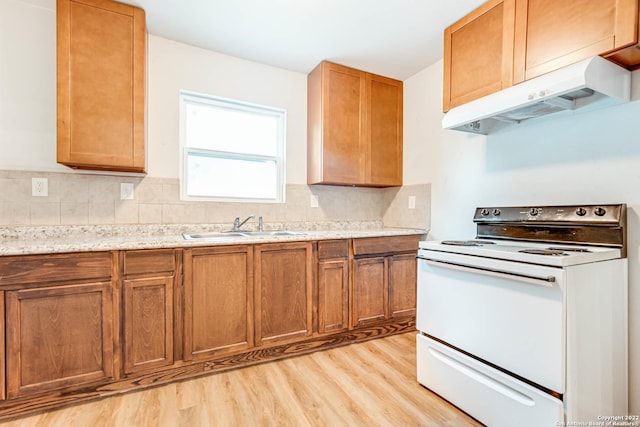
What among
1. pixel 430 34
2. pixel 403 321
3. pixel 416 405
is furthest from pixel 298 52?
pixel 416 405

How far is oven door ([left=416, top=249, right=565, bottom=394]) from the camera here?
1.21 m

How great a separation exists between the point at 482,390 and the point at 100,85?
2.82m

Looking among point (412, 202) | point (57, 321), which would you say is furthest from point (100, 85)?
point (412, 202)

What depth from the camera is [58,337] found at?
5.21ft

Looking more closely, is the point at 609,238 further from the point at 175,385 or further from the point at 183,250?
the point at 175,385

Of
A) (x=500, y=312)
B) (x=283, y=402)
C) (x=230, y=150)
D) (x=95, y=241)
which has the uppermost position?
(x=230, y=150)

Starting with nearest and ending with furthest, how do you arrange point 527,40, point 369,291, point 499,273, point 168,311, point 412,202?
point 499,273
point 527,40
point 168,311
point 369,291
point 412,202

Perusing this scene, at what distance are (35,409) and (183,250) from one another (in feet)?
3.56

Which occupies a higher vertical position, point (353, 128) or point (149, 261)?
point (353, 128)

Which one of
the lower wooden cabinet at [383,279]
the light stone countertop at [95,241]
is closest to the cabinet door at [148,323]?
the light stone countertop at [95,241]

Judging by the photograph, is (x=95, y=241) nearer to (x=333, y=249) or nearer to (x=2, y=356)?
(x=2, y=356)

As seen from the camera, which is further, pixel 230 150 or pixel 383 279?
pixel 230 150

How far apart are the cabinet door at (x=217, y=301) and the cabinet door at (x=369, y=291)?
86 centimetres

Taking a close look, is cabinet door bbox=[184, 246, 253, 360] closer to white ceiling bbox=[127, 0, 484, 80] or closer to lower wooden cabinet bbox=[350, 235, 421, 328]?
lower wooden cabinet bbox=[350, 235, 421, 328]
